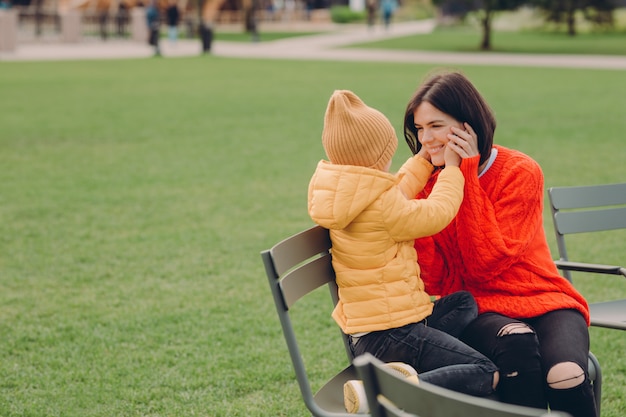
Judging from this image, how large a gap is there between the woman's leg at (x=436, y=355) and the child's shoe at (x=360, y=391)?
64 millimetres

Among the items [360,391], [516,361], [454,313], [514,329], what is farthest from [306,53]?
[360,391]

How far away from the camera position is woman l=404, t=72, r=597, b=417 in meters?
2.86

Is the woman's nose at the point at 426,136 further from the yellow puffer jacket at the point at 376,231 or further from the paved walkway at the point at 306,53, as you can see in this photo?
the paved walkway at the point at 306,53

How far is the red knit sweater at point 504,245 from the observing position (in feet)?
9.65

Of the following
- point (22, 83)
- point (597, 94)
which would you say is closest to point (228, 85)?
point (22, 83)

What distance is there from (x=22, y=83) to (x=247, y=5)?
2644 centimetres

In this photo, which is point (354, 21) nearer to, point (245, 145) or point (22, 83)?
point (22, 83)

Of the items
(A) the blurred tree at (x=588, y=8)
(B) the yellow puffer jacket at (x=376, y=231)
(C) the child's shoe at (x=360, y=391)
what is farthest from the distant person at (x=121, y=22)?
(C) the child's shoe at (x=360, y=391)

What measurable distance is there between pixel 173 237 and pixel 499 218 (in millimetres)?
4370

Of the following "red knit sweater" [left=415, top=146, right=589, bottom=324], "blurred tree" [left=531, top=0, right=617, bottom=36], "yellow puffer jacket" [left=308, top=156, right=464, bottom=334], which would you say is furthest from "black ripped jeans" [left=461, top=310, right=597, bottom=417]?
"blurred tree" [left=531, top=0, right=617, bottom=36]

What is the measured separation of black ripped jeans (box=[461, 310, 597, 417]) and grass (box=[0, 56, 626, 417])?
130 cm

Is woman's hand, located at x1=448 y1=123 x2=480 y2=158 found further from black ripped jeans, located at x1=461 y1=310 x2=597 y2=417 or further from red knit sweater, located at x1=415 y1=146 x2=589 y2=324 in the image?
black ripped jeans, located at x1=461 y1=310 x2=597 y2=417

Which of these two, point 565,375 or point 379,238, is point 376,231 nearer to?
point 379,238

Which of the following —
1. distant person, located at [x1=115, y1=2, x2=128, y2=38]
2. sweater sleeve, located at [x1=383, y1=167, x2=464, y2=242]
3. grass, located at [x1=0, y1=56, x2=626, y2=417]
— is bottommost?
grass, located at [x1=0, y1=56, x2=626, y2=417]
